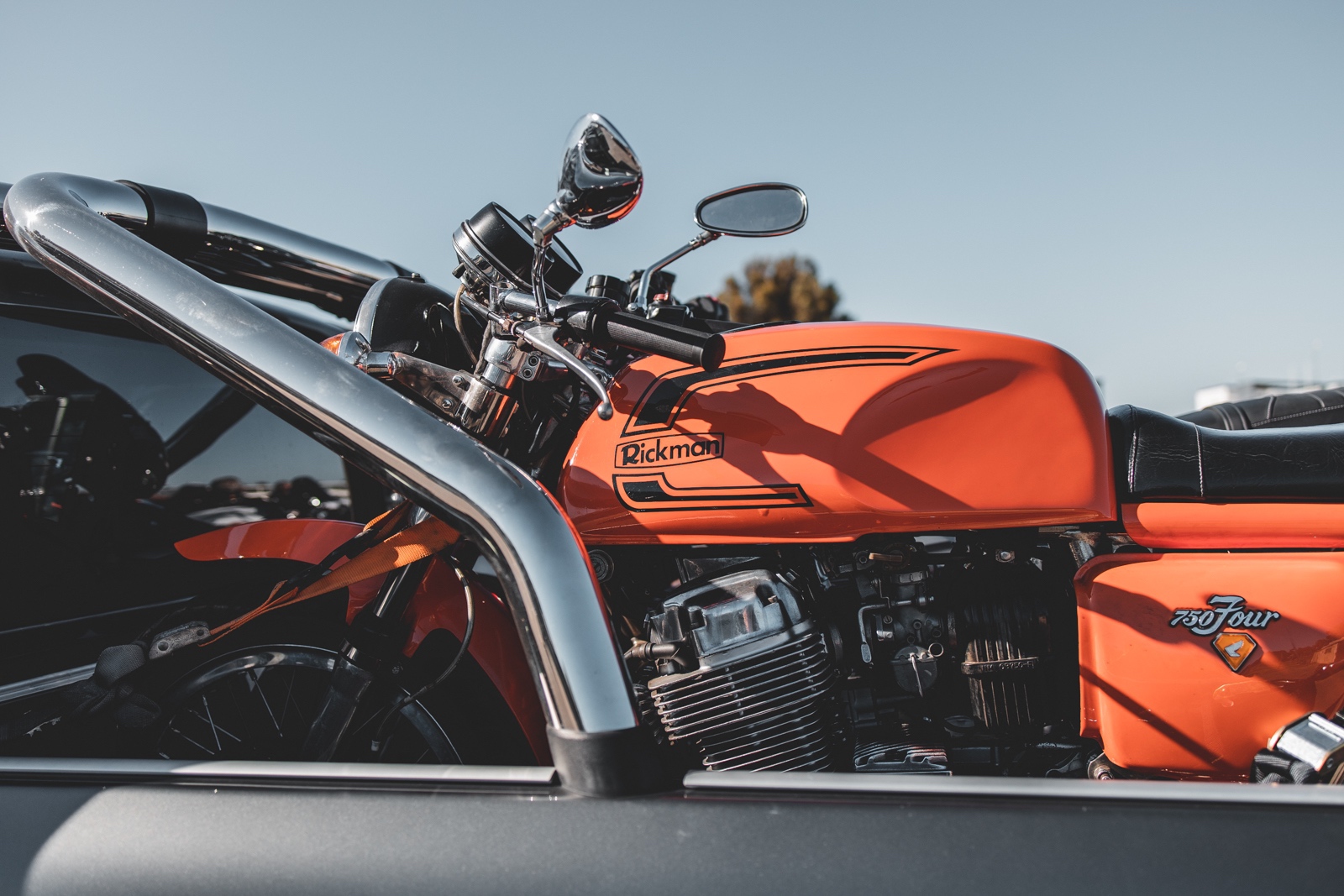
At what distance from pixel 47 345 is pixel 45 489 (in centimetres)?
36

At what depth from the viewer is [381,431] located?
48.8 inches

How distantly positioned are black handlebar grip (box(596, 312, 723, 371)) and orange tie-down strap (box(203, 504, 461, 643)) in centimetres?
46

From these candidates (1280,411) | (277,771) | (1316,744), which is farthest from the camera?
(1280,411)

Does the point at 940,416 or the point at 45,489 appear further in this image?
the point at 45,489

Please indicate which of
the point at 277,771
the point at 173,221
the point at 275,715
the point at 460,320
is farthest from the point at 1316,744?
the point at 173,221

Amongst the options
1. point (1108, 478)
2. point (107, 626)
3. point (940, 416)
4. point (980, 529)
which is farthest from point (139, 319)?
point (1108, 478)

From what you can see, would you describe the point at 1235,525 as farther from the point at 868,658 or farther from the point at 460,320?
the point at 460,320

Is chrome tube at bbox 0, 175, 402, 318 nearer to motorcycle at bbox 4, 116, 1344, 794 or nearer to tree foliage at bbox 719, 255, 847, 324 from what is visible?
motorcycle at bbox 4, 116, 1344, 794

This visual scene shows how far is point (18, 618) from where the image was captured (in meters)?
2.01

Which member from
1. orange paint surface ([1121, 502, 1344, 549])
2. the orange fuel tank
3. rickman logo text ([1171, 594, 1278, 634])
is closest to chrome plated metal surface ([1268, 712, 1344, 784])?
rickman logo text ([1171, 594, 1278, 634])

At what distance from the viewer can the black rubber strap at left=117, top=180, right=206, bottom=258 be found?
169 cm

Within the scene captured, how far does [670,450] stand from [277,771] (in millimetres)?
778

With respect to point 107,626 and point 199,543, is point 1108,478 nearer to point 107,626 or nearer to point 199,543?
point 199,543

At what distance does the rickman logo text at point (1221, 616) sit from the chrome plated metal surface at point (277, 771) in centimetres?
106
